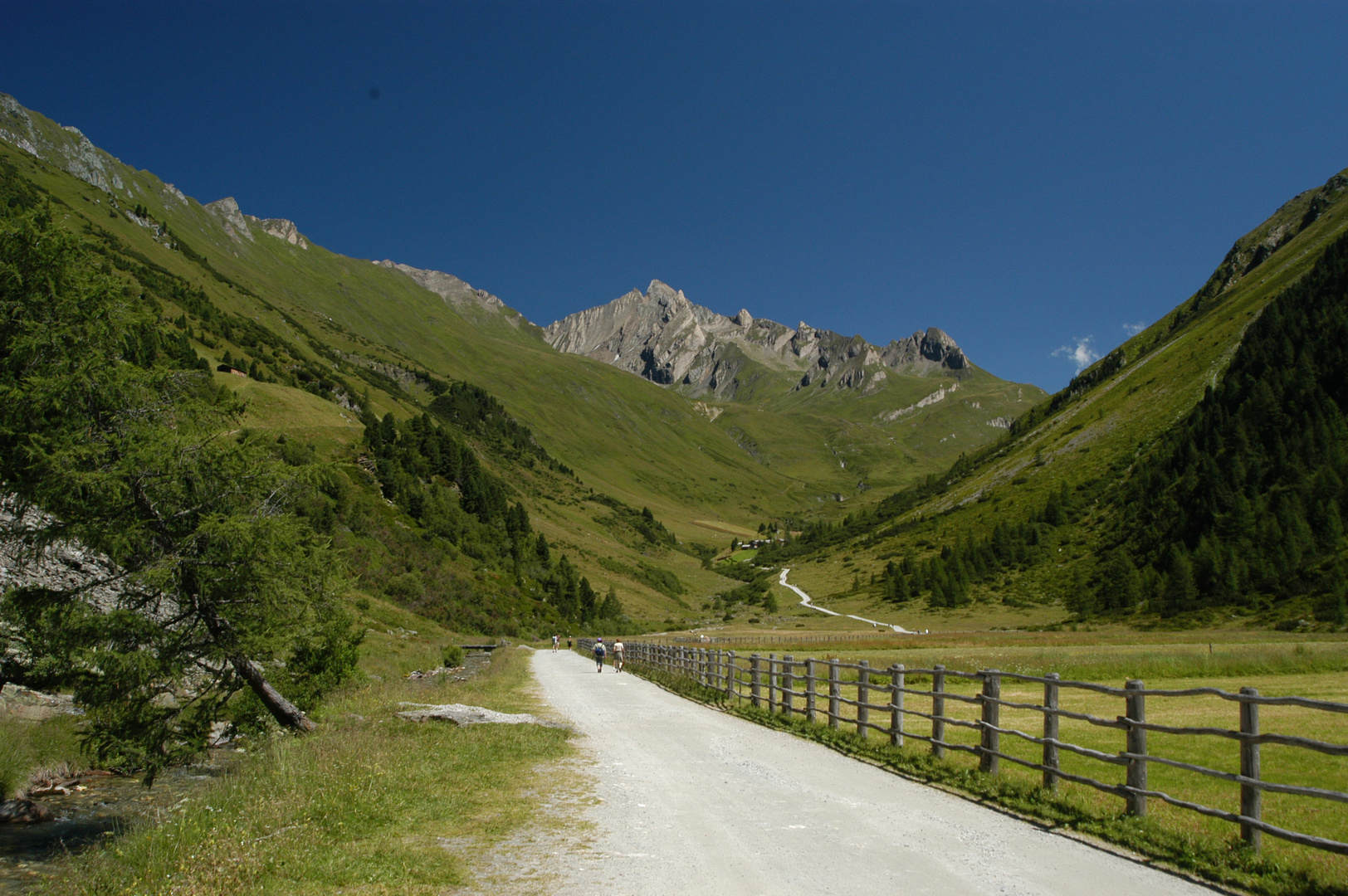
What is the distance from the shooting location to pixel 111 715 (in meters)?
12.7

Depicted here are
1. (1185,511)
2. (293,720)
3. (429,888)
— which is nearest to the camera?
(429,888)

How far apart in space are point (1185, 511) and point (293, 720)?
11705 cm

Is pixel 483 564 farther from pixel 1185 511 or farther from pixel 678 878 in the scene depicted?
pixel 1185 511

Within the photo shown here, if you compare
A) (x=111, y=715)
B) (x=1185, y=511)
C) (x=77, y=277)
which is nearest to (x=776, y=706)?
(x=111, y=715)

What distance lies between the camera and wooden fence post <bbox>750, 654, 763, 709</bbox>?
21688 millimetres

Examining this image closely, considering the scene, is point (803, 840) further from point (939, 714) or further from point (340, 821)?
point (939, 714)

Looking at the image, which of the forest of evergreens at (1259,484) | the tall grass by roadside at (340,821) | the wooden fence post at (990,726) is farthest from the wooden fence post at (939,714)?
the forest of evergreens at (1259,484)

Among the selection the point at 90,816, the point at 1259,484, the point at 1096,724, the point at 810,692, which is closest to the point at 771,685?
the point at 810,692

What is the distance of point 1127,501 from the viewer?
120m

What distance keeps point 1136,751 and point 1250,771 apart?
4.44 ft

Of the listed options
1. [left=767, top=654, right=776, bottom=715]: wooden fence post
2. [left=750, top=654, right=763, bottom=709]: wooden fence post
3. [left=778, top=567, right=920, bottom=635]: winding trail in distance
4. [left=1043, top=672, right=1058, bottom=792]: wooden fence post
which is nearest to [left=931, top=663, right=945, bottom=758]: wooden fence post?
[left=1043, top=672, right=1058, bottom=792]: wooden fence post

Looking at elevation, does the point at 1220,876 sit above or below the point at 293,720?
above

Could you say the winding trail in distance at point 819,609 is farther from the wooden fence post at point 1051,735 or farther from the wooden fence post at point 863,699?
the wooden fence post at point 1051,735

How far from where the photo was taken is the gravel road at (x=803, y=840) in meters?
6.68
